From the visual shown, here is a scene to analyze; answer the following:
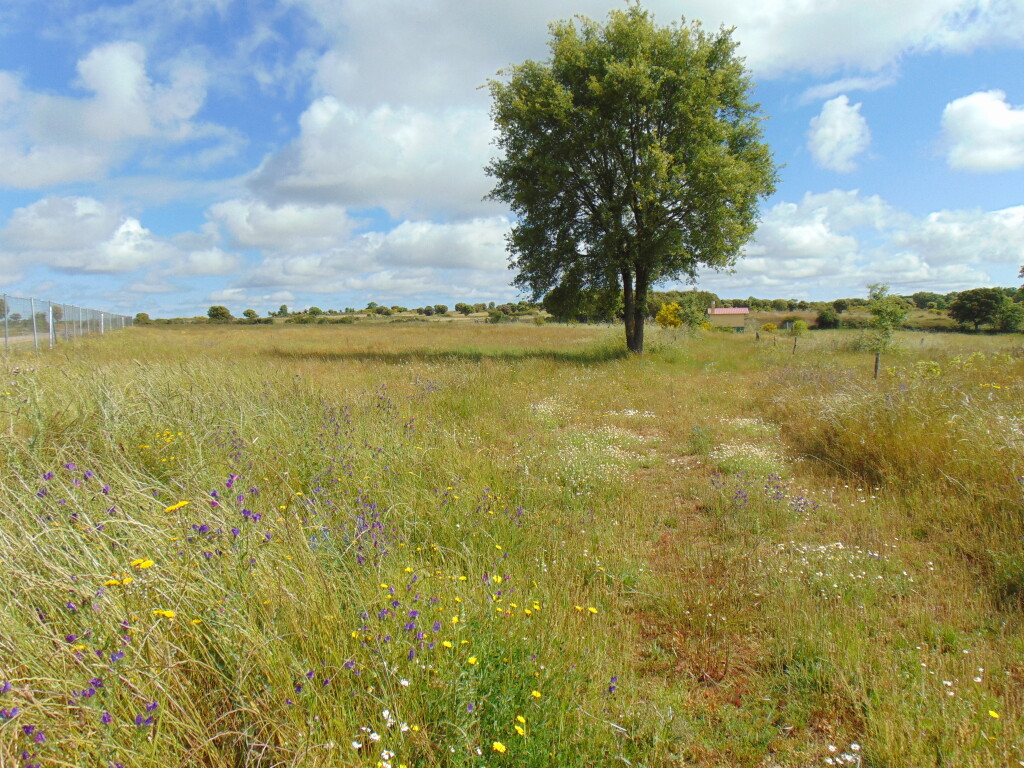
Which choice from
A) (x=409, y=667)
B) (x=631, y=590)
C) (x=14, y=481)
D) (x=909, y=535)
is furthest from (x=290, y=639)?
(x=909, y=535)

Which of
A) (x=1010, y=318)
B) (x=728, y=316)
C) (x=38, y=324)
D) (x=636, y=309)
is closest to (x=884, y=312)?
(x=636, y=309)

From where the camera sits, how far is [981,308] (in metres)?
55.8

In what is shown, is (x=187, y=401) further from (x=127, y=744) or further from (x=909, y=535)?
(x=909, y=535)

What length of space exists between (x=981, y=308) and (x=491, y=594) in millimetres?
73249

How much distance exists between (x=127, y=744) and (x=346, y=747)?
0.82 meters

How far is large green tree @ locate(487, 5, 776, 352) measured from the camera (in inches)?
735

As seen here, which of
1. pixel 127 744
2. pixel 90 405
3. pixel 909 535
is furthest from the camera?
pixel 90 405

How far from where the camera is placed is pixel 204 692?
2.29 metres

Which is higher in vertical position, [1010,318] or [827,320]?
[827,320]

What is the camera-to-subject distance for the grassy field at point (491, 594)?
2.21 meters

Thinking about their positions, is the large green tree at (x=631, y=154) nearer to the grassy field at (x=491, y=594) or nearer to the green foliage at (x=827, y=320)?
the grassy field at (x=491, y=594)

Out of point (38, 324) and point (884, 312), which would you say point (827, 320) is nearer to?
point (884, 312)

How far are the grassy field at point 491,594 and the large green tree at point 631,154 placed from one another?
1348 centimetres

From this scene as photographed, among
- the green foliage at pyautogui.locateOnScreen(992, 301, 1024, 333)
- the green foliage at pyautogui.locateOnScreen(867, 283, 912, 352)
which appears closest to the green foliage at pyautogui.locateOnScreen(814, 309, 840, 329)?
Answer: the green foliage at pyautogui.locateOnScreen(992, 301, 1024, 333)
